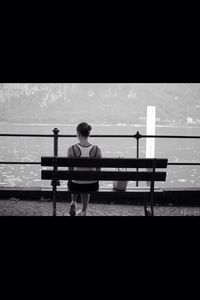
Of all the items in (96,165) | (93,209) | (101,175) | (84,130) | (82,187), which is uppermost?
(84,130)

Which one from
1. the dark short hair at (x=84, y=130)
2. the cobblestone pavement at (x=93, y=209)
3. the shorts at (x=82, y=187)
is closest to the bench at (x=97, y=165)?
the shorts at (x=82, y=187)

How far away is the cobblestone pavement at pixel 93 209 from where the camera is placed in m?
5.30

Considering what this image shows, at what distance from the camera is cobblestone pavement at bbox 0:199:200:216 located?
530 centimetres

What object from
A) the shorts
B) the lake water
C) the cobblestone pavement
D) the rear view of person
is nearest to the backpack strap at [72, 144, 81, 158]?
the rear view of person

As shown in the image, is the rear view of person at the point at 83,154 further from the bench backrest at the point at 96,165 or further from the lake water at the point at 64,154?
the lake water at the point at 64,154

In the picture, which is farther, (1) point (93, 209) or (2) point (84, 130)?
(1) point (93, 209)

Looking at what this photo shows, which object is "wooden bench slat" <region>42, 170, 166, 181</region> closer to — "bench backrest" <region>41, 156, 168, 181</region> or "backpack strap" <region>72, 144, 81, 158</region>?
"bench backrest" <region>41, 156, 168, 181</region>

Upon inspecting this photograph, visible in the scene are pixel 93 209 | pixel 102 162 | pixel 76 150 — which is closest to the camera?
pixel 102 162

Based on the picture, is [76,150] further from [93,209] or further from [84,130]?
[93,209]

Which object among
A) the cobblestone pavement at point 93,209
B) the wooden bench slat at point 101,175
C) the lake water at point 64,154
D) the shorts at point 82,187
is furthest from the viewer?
the lake water at point 64,154

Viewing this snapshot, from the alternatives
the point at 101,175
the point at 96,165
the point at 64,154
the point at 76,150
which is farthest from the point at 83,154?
the point at 64,154

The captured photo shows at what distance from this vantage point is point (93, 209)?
558cm
